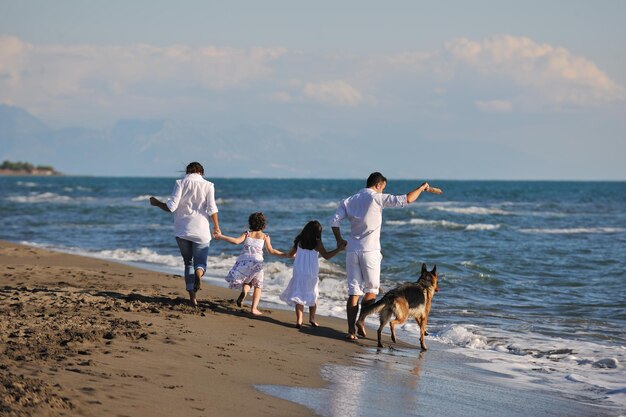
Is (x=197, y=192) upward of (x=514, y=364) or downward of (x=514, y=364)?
upward

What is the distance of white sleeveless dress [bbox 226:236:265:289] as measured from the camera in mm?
10203

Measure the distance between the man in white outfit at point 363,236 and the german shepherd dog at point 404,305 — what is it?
216mm

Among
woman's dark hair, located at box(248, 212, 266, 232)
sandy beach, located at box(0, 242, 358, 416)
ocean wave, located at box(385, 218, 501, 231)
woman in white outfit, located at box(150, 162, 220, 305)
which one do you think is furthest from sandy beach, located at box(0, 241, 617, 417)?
ocean wave, located at box(385, 218, 501, 231)

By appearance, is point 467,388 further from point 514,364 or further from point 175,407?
point 175,407

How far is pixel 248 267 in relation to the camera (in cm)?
1020

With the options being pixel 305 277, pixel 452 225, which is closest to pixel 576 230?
pixel 452 225

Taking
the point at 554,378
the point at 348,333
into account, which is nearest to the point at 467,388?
the point at 554,378

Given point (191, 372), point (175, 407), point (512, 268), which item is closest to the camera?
point (175, 407)

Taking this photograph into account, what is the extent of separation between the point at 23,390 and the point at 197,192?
491 cm

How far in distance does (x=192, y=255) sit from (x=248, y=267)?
0.72m

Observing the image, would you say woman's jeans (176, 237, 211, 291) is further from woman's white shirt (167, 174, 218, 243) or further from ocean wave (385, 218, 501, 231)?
ocean wave (385, 218, 501, 231)

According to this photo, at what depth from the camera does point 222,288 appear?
520 inches

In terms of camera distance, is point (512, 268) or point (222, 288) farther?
point (512, 268)

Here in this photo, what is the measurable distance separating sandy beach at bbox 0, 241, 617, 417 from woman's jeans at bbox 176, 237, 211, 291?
401 mm
